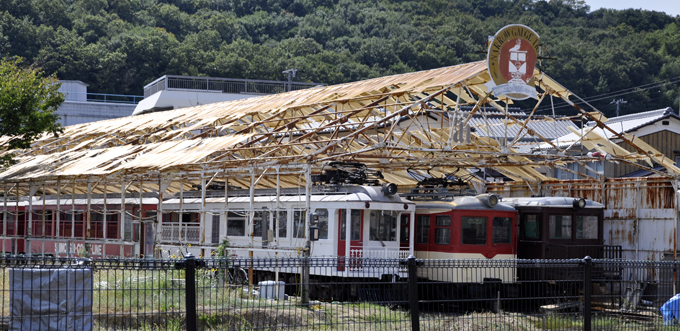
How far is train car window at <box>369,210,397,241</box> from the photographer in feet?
66.3

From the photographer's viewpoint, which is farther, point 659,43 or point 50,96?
Result: point 659,43

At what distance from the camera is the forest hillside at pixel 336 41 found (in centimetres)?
8438

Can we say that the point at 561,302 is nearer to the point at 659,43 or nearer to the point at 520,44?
the point at 520,44

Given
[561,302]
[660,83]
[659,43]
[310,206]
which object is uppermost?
[659,43]

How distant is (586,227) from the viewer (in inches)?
863

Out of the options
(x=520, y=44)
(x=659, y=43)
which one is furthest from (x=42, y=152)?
(x=659, y=43)

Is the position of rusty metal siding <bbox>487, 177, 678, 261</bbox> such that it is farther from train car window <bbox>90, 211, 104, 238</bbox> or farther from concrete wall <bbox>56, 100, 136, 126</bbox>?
Answer: concrete wall <bbox>56, 100, 136, 126</bbox>

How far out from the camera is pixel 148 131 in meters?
30.1

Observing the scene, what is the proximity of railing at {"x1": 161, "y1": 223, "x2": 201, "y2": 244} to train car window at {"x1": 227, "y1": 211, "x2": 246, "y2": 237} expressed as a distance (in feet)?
3.50

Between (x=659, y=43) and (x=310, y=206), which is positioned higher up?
(x=659, y=43)

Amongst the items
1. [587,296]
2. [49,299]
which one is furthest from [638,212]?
[49,299]

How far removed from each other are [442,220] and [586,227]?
437 cm

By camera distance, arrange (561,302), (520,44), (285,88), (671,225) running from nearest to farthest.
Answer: (561,302), (520,44), (671,225), (285,88)

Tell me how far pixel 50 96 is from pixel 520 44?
60.5ft
